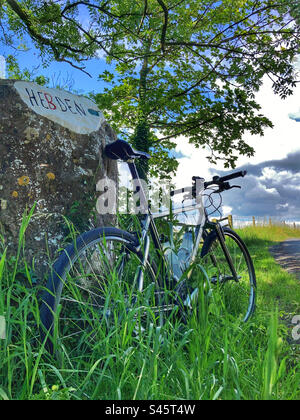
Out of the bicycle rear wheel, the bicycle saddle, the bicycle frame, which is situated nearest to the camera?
the bicycle rear wheel

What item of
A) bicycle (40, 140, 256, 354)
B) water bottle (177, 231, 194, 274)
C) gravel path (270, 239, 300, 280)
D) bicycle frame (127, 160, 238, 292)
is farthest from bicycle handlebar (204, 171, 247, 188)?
gravel path (270, 239, 300, 280)

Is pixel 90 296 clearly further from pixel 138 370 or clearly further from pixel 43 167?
pixel 43 167

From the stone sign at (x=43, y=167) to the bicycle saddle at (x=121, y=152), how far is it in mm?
74

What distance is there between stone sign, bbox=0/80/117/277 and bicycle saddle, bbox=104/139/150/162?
0.07m

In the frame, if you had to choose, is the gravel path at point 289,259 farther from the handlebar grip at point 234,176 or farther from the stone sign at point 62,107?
the stone sign at point 62,107

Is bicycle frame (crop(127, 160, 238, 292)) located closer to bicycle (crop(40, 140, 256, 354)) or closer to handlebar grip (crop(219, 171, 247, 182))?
bicycle (crop(40, 140, 256, 354))

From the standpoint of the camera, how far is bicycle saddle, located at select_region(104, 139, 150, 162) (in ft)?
8.48

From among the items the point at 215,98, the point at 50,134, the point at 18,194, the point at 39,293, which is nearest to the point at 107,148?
the point at 50,134

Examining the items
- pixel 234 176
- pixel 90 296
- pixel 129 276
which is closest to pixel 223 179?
pixel 234 176

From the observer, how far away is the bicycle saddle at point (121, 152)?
2584 mm

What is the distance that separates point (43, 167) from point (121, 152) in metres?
0.55

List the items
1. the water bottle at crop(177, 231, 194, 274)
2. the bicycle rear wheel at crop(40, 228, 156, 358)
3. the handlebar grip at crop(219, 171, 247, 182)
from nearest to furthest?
the bicycle rear wheel at crop(40, 228, 156, 358), the water bottle at crop(177, 231, 194, 274), the handlebar grip at crop(219, 171, 247, 182)

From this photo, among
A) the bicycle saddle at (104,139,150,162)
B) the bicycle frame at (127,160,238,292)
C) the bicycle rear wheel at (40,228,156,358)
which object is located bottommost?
the bicycle rear wheel at (40,228,156,358)
